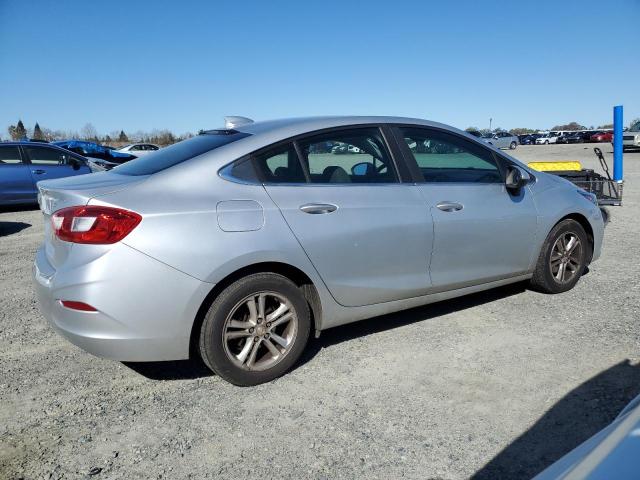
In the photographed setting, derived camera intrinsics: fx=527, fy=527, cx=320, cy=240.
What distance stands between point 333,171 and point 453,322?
164 cm

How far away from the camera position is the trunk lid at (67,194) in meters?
2.93

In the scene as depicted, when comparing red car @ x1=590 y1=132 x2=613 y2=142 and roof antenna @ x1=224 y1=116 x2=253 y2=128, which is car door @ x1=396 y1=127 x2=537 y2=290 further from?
red car @ x1=590 y1=132 x2=613 y2=142

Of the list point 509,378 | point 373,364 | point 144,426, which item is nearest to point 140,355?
point 144,426

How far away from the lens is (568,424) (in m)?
2.73

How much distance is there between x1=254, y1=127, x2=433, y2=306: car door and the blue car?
9.39 metres

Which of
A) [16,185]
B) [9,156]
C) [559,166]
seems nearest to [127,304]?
[559,166]

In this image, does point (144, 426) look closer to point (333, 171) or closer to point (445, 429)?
point (445, 429)

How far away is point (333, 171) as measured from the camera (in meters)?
3.57

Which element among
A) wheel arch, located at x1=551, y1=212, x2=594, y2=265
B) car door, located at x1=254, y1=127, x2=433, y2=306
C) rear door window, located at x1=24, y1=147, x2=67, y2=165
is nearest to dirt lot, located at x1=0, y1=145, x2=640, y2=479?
car door, located at x1=254, y1=127, x2=433, y2=306

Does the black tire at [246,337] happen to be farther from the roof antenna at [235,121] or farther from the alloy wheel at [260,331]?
the roof antenna at [235,121]

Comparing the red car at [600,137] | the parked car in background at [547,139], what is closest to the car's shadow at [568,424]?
the red car at [600,137]

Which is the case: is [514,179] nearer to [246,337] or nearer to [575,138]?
[246,337]

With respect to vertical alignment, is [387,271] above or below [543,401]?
above

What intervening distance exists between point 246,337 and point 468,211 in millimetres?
1925
